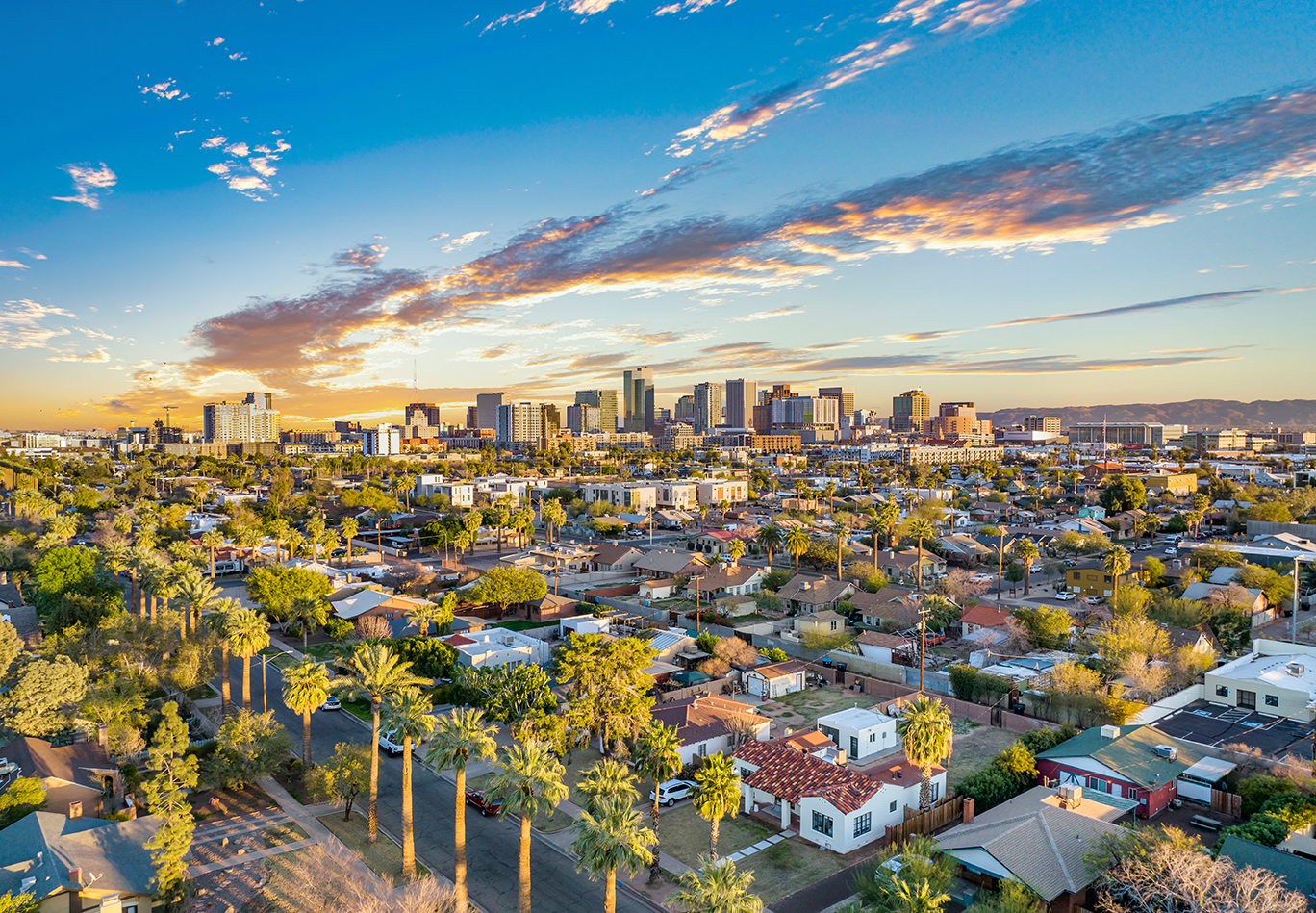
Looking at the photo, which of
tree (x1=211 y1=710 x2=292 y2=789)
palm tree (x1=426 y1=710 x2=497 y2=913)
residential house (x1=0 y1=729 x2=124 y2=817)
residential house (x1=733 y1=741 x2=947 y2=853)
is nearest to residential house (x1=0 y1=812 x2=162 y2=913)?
residential house (x1=0 y1=729 x2=124 y2=817)

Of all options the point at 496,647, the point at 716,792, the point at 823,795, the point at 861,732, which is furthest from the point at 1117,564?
the point at 716,792

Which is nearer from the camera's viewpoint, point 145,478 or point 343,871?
point 343,871

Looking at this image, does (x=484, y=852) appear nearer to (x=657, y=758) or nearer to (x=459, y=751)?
(x=459, y=751)

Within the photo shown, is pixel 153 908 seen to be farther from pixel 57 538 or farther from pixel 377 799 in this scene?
pixel 57 538

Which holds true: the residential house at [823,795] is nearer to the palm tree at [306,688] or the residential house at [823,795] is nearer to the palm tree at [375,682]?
the palm tree at [375,682]

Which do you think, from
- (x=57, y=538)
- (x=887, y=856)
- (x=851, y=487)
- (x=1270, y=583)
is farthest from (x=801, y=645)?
(x=851, y=487)

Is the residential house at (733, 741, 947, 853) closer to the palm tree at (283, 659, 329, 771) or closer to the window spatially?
the window

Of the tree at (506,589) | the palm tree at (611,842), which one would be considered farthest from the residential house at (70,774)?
the tree at (506,589)
